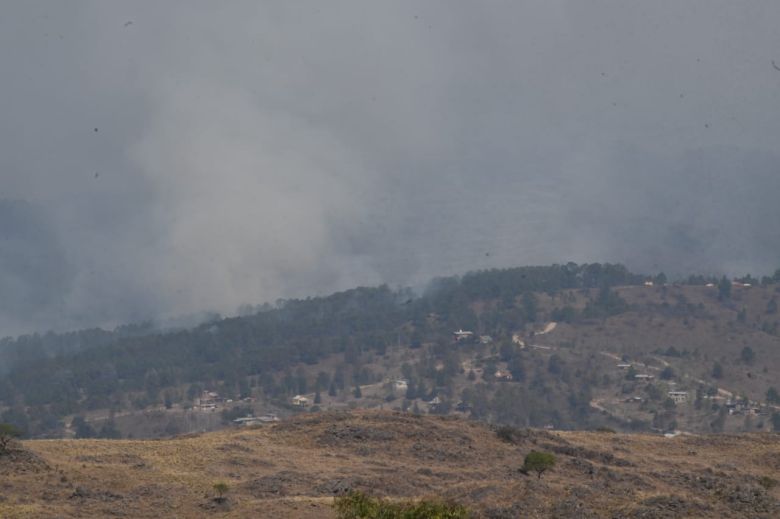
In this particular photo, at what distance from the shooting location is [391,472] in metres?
76.5

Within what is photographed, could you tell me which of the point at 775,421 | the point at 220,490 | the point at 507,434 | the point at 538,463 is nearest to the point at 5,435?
the point at 220,490

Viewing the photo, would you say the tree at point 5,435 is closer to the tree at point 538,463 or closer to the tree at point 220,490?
the tree at point 220,490

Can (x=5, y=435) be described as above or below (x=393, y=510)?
above

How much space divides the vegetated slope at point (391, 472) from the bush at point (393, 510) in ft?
14.6

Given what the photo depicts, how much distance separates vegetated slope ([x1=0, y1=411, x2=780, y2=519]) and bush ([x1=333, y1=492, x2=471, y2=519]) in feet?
14.6

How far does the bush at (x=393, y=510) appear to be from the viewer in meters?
55.1

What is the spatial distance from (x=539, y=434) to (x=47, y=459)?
3572 centimetres

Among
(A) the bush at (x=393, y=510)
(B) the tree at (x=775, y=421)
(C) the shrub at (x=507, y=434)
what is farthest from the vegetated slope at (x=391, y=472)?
(B) the tree at (x=775, y=421)

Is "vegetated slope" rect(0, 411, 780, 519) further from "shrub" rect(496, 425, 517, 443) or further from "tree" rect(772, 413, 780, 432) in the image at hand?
"tree" rect(772, 413, 780, 432)

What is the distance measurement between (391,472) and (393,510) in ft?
66.3

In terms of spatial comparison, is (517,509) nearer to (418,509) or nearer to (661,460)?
(418,509)

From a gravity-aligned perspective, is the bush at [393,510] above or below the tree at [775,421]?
above

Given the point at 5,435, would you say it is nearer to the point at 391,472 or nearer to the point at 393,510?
the point at 391,472

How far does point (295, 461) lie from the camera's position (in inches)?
3169
